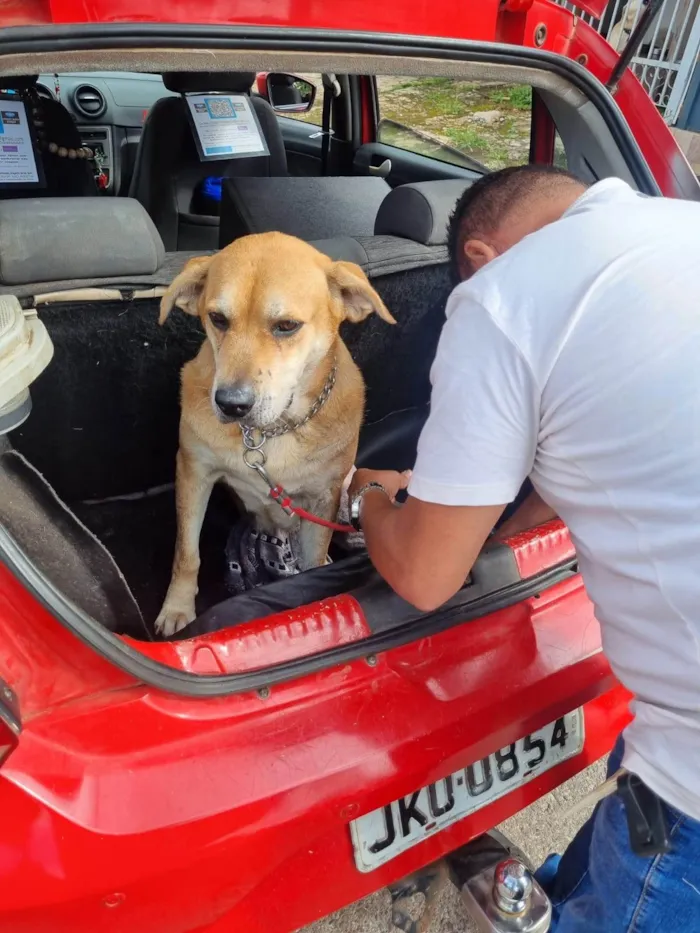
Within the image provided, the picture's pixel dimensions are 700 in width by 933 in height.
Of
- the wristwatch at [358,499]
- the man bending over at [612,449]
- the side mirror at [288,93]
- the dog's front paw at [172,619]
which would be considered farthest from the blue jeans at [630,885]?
the side mirror at [288,93]

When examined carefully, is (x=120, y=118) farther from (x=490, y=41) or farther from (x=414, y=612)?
(x=414, y=612)

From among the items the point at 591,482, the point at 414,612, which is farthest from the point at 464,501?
the point at 414,612

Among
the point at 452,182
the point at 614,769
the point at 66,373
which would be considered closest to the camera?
the point at 614,769

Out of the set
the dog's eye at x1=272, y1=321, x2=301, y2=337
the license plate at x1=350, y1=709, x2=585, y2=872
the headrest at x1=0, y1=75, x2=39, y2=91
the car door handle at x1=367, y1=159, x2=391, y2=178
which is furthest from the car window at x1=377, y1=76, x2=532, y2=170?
the license plate at x1=350, y1=709, x2=585, y2=872

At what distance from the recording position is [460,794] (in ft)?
4.69

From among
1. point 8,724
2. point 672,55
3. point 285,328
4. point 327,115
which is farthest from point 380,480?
point 672,55

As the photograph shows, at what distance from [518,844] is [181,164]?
149 inches

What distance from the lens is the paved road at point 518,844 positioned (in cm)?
181

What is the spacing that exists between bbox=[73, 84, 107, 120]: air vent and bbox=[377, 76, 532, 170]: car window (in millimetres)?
2119

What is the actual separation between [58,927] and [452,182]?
7.76ft

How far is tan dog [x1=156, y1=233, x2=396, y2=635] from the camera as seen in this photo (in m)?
1.92

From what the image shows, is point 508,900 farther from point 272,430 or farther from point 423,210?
point 423,210

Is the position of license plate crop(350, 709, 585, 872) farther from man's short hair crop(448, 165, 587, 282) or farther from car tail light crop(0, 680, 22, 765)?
man's short hair crop(448, 165, 587, 282)

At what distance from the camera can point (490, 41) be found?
161 cm
